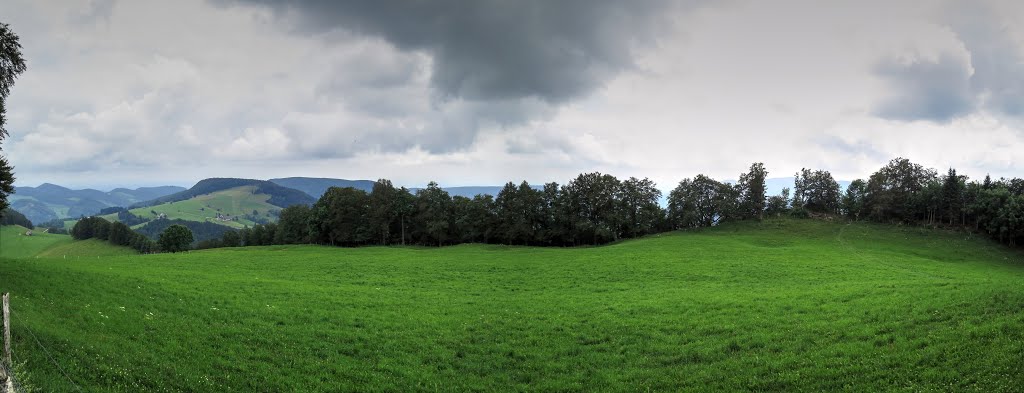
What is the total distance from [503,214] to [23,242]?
195m

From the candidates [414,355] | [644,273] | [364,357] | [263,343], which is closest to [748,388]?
[414,355]

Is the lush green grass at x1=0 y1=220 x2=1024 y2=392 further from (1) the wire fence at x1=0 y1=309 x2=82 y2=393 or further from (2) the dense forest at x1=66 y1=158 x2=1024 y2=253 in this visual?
(2) the dense forest at x1=66 y1=158 x2=1024 y2=253

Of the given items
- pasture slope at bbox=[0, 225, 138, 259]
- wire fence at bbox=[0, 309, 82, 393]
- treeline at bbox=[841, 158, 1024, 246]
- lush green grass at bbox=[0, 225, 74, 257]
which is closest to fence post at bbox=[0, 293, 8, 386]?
wire fence at bbox=[0, 309, 82, 393]

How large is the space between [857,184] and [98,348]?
13099 centimetres

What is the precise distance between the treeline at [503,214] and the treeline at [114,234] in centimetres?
6742

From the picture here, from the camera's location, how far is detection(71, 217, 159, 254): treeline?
131250 mm

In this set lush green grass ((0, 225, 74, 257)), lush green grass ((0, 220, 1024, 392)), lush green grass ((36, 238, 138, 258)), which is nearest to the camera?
lush green grass ((0, 220, 1024, 392))

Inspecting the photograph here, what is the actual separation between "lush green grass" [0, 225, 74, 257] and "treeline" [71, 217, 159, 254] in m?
5.45

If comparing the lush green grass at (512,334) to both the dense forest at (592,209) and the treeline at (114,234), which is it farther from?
the treeline at (114,234)

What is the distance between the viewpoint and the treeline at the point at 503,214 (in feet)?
277

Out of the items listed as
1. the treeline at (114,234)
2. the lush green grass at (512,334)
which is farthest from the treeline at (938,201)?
the treeline at (114,234)

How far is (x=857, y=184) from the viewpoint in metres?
104

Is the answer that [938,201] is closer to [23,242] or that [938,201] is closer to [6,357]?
[6,357]

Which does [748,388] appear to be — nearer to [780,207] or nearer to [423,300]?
[423,300]
